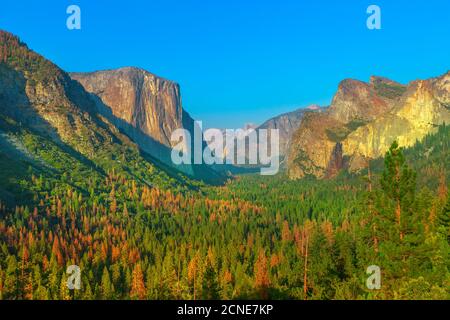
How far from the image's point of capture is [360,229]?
55750 mm

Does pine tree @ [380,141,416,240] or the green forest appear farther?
the green forest

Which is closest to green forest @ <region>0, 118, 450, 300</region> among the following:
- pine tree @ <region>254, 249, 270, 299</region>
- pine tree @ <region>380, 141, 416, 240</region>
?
pine tree @ <region>380, 141, 416, 240</region>

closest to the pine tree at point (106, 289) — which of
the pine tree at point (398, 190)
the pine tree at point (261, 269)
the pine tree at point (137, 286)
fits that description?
the pine tree at point (137, 286)

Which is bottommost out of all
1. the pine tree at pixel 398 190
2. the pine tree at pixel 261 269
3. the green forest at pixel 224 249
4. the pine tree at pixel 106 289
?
the pine tree at pixel 106 289

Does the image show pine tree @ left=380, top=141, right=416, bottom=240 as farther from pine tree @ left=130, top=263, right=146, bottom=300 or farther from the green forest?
pine tree @ left=130, top=263, right=146, bottom=300

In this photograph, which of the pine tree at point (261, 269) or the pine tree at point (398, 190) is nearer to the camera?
the pine tree at point (398, 190)

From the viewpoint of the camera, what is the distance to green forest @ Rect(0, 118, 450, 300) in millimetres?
49188

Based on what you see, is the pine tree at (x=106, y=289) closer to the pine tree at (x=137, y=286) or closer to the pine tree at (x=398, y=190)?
the pine tree at (x=137, y=286)

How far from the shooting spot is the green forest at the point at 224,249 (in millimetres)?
49188

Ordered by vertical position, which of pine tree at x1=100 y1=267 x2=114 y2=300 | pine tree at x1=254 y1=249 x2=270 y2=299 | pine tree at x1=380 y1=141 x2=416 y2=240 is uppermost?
pine tree at x1=380 y1=141 x2=416 y2=240

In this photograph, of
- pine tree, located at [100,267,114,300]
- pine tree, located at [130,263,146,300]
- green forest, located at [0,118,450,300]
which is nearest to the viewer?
green forest, located at [0,118,450,300]

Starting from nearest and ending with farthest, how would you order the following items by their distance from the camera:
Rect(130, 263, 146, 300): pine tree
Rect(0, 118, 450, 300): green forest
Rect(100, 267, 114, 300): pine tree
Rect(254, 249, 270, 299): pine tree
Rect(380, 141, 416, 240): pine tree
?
1. Rect(380, 141, 416, 240): pine tree
2. Rect(0, 118, 450, 300): green forest
3. Rect(100, 267, 114, 300): pine tree
4. Rect(130, 263, 146, 300): pine tree
5. Rect(254, 249, 270, 299): pine tree

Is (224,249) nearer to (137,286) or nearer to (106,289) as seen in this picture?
(137,286)
